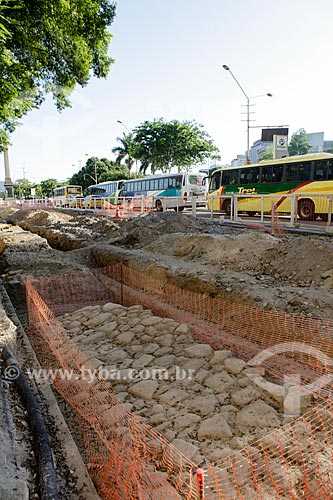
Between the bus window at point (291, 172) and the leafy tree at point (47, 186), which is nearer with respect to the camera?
the bus window at point (291, 172)

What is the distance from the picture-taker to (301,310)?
16.8 ft

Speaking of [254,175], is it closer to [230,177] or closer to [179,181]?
[230,177]

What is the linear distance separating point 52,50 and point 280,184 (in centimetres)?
1068

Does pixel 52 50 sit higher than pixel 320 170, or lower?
higher

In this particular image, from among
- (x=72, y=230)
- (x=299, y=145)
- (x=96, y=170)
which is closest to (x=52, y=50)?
(x=72, y=230)

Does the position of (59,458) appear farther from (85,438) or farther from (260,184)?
(260,184)

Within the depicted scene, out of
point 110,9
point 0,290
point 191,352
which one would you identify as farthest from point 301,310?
point 110,9

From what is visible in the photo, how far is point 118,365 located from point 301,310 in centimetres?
269

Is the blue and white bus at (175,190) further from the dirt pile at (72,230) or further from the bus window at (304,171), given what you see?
the bus window at (304,171)

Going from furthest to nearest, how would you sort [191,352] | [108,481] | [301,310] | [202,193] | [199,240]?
[202,193], [199,240], [301,310], [191,352], [108,481]

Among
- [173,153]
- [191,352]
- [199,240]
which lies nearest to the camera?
[191,352]

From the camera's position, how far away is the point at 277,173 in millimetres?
15297

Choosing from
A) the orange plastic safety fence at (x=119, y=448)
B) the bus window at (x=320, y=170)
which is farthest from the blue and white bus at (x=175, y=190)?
the orange plastic safety fence at (x=119, y=448)

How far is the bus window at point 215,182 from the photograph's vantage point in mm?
18406
